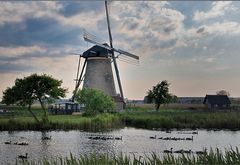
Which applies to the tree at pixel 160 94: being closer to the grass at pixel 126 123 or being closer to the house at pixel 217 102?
the house at pixel 217 102

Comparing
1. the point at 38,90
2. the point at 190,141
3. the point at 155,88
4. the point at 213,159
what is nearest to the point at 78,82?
the point at 155,88

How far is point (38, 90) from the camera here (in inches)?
1809

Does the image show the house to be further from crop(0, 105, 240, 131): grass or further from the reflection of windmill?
crop(0, 105, 240, 131): grass

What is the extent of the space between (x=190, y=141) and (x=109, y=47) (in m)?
39.1

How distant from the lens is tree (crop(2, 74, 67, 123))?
45.5 metres

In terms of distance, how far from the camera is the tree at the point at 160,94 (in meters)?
74.5

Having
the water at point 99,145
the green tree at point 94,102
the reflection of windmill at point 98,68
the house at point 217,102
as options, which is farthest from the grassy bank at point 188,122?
the house at point 217,102

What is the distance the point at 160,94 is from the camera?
74625 millimetres

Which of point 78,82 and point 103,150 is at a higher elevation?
point 78,82

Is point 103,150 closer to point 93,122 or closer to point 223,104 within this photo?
point 93,122

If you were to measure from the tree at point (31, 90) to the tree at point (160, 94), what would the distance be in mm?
31015

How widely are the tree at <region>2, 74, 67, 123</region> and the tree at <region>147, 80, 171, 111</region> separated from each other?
31.0 meters

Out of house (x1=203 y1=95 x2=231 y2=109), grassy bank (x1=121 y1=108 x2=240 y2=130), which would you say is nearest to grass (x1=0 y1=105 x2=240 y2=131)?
grassy bank (x1=121 y1=108 x2=240 y2=130)

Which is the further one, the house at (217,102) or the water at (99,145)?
the house at (217,102)
